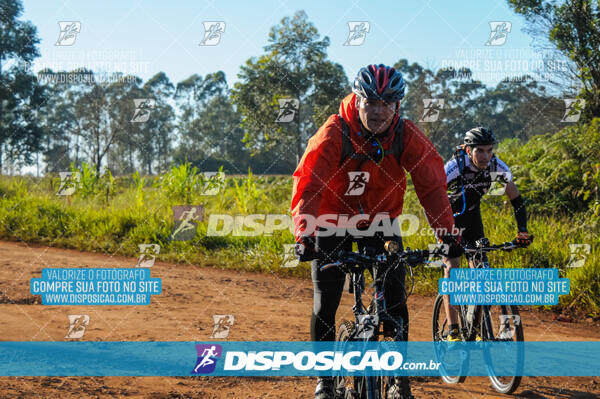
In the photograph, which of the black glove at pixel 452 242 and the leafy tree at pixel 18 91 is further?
the leafy tree at pixel 18 91

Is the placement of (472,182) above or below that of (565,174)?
below

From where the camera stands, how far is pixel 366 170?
3014 mm

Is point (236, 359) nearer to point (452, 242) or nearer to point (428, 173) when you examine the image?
point (452, 242)

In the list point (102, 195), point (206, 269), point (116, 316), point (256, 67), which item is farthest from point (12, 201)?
point (256, 67)

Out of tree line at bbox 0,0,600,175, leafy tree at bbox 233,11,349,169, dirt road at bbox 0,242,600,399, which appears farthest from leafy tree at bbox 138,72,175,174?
dirt road at bbox 0,242,600,399

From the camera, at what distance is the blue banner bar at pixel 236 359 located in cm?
409

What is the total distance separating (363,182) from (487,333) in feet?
6.60

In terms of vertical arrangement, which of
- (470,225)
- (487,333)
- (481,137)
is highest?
(481,137)

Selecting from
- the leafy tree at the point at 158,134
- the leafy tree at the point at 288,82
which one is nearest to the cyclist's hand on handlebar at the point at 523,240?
the leafy tree at the point at 288,82

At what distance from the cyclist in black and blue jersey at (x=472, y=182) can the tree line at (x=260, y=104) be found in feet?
19.5

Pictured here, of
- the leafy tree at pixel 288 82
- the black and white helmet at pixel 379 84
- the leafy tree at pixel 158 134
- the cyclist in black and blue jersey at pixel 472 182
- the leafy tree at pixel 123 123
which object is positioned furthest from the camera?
the leafy tree at pixel 158 134

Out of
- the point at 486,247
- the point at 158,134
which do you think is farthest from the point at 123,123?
the point at 486,247

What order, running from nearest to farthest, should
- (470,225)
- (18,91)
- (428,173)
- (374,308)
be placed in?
(374,308), (428,173), (470,225), (18,91)

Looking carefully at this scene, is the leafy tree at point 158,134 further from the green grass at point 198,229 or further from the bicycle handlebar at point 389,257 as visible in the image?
the bicycle handlebar at point 389,257
